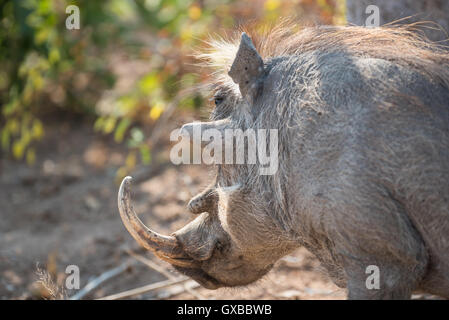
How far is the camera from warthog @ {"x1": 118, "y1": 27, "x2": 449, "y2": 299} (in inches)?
61.7

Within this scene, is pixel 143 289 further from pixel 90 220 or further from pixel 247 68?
pixel 247 68

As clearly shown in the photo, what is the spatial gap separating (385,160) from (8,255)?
97.9 inches

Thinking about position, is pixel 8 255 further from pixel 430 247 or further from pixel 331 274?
pixel 430 247

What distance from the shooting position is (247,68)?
1.93 meters

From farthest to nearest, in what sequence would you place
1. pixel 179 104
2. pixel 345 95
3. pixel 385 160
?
pixel 179 104, pixel 345 95, pixel 385 160

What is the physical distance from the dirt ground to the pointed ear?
47 cm

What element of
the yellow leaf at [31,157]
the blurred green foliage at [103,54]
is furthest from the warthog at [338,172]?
the yellow leaf at [31,157]

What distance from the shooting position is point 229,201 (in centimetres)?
199

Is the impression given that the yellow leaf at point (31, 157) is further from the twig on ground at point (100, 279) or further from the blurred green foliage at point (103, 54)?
the twig on ground at point (100, 279)

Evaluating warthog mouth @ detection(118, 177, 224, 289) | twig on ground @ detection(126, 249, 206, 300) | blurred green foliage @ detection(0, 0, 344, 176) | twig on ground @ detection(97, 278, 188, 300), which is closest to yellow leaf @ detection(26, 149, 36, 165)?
blurred green foliage @ detection(0, 0, 344, 176)

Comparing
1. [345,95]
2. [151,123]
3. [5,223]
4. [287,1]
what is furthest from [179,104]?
[345,95]

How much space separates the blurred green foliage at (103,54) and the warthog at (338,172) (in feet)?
5.66

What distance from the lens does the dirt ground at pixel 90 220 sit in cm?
292
